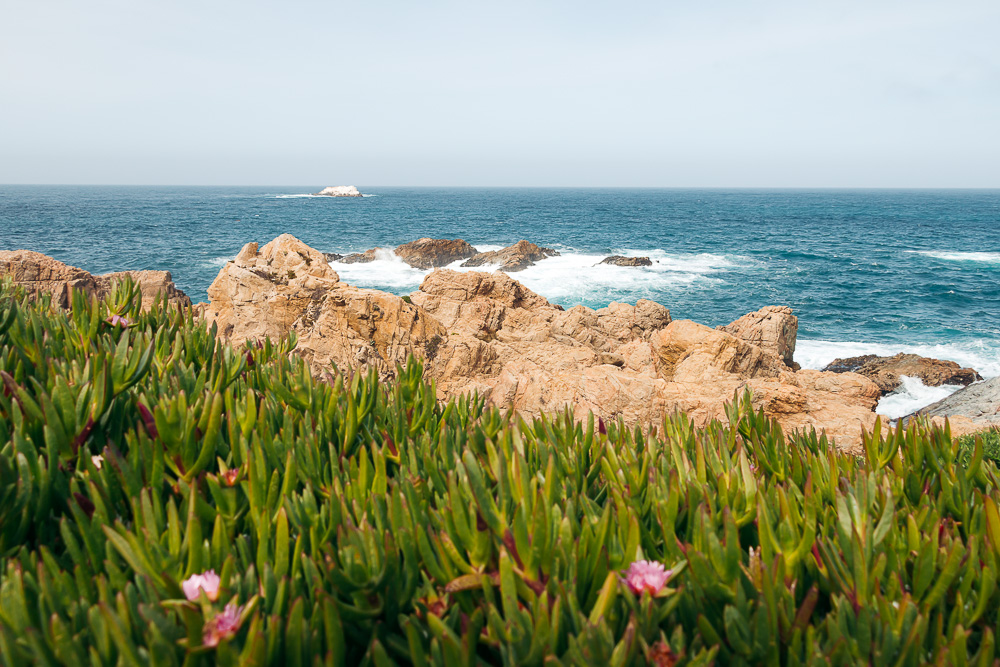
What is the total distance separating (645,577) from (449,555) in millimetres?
516

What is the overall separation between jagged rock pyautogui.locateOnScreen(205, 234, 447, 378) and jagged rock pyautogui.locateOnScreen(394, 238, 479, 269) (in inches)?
992

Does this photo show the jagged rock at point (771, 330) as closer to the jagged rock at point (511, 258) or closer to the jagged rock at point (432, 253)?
the jagged rock at point (511, 258)

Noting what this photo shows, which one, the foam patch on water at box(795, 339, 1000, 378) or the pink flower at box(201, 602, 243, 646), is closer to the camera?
the pink flower at box(201, 602, 243, 646)

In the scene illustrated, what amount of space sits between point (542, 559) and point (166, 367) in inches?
84.0

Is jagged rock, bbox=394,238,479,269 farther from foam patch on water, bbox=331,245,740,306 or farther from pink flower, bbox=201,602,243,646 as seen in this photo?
pink flower, bbox=201,602,243,646

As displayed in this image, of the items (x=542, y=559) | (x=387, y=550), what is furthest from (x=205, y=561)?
(x=542, y=559)

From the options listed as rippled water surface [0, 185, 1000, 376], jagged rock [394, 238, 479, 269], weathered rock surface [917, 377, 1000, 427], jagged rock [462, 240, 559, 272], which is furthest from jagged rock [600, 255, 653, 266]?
weathered rock surface [917, 377, 1000, 427]

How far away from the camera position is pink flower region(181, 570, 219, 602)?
1327 mm

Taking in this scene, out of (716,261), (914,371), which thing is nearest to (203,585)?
(914,371)

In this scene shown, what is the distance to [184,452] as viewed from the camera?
196 centimetres

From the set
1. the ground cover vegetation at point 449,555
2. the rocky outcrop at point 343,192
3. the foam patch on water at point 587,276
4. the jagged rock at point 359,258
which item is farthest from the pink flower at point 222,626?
the rocky outcrop at point 343,192

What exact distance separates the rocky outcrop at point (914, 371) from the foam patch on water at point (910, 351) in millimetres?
1803

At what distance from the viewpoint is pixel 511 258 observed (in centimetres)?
3512

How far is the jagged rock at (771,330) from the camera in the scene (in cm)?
1371
